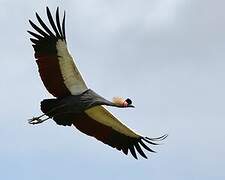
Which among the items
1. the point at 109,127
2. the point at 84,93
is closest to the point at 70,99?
the point at 84,93

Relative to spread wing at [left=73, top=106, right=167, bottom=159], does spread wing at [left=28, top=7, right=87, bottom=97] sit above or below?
above

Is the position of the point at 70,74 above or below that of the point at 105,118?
above

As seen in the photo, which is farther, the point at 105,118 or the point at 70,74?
the point at 105,118

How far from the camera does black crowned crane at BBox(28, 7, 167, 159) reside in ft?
168

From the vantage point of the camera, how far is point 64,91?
2050 inches

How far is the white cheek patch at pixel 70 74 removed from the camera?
52.2m

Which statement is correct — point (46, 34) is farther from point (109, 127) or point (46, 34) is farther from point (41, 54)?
point (109, 127)

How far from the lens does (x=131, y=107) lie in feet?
168

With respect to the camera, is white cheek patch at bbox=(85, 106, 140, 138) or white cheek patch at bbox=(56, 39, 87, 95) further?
white cheek patch at bbox=(85, 106, 140, 138)

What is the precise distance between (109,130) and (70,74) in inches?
167

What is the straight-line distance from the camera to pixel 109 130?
180 ft

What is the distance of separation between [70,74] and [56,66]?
78 centimetres

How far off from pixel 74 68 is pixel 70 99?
5.46 ft

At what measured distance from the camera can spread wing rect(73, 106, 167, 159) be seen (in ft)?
178
